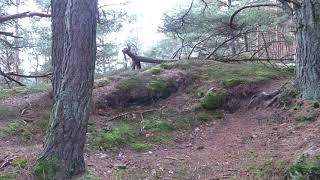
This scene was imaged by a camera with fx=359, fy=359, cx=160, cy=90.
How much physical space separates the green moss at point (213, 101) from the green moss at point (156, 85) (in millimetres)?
1061

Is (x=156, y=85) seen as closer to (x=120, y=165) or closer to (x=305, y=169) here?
(x=120, y=165)

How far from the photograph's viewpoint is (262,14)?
9992mm

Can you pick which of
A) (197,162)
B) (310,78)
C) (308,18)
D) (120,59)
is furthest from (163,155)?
(120,59)

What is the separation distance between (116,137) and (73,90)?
77.9 inches

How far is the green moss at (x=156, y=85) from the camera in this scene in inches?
324

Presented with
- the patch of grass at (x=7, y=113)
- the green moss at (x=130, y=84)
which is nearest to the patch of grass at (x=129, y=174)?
the patch of grass at (x=7, y=113)

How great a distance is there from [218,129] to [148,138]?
4.74 ft

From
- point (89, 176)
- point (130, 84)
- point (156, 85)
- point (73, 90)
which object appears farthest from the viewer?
point (156, 85)

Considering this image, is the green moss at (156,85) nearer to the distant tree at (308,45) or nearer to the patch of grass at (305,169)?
the distant tree at (308,45)

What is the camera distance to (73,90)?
4.45 m

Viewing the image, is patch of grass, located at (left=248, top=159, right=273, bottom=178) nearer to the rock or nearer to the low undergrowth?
the rock

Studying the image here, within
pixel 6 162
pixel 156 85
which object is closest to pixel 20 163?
pixel 6 162

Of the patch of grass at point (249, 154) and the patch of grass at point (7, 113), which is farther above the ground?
the patch of grass at point (7, 113)

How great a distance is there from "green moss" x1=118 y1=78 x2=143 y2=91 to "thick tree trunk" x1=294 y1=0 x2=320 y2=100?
3464mm
